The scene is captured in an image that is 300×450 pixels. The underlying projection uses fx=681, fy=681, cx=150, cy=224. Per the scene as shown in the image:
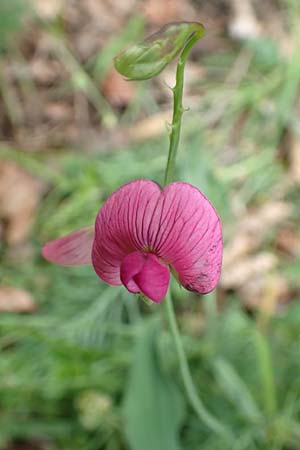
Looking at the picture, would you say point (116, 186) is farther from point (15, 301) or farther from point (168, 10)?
point (168, 10)

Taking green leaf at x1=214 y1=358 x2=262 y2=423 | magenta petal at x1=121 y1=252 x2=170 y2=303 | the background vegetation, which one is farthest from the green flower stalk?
green leaf at x1=214 y1=358 x2=262 y2=423

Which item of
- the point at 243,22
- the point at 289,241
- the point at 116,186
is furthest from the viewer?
the point at 243,22

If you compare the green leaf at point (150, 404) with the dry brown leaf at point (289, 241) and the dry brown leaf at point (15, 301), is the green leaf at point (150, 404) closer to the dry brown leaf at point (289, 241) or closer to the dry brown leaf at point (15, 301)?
the dry brown leaf at point (15, 301)

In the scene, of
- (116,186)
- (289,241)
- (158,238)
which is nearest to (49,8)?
(116,186)

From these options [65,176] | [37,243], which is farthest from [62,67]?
[37,243]

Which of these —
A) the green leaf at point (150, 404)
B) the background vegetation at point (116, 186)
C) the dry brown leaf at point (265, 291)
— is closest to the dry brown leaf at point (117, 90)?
the background vegetation at point (116, 186)

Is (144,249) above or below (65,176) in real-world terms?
below

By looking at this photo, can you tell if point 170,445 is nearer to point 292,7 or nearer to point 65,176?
point 65,176
